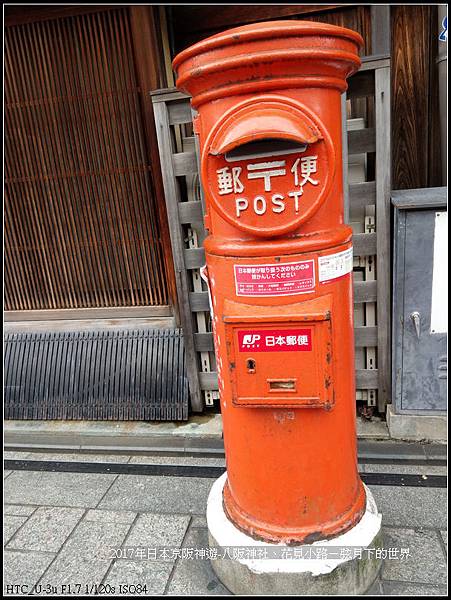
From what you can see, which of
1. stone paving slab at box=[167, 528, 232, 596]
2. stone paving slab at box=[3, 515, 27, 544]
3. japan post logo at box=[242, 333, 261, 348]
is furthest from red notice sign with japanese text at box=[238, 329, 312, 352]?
stone paving slab at box=[3, 515, 27, 544]

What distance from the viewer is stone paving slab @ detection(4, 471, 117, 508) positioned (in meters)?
3.06

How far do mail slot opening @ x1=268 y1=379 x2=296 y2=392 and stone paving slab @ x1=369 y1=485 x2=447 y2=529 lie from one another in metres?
1.34

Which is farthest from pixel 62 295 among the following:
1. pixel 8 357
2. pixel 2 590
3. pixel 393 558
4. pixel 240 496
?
pixel 393 558

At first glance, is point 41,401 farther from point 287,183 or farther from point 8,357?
point 287,183

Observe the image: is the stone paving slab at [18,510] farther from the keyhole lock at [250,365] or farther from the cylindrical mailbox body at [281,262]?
the keyhole lock at [250,365]

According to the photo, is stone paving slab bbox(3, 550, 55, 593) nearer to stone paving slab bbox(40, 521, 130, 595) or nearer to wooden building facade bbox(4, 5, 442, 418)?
stone paving slab bbox(40, 521, 130, 595)

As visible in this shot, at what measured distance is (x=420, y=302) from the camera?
118 inches

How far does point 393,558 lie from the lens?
2371 mm

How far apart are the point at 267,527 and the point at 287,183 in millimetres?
1641

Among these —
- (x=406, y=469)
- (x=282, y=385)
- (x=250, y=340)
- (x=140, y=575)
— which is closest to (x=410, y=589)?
(x=406, y=469)

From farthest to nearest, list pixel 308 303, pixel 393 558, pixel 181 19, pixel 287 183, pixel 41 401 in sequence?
pixel 41 401
pixel 181 19
pixel 393 558
pixel 308 303
pixel 287 183

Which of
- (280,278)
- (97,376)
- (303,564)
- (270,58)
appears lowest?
(303,564)

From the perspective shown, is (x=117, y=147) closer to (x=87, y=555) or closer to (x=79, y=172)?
(x=79, y=172)

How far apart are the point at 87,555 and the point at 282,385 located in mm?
1630
